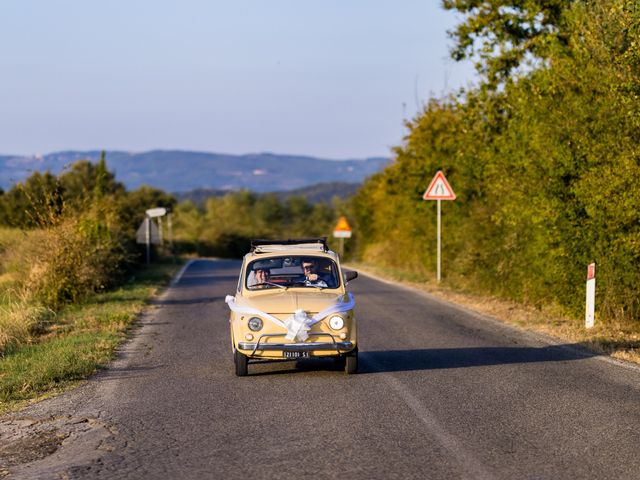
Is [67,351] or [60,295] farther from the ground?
[67,351]

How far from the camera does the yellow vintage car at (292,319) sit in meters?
10.3

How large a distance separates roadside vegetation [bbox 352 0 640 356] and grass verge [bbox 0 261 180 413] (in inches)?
304

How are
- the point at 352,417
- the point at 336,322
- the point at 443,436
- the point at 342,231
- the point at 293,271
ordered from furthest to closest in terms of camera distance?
the point at 342,231 → the point at 293,271 → the point at 336,322 → the point at 352,417 → the point at 443,436

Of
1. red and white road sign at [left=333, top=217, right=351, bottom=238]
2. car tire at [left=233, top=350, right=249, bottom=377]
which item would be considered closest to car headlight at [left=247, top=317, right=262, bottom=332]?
car tire at [left=233, top=350, right=249, bottom=377]

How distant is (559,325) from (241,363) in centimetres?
750

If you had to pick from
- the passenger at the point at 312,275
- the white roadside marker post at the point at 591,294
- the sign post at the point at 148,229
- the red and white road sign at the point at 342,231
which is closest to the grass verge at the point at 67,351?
the passenger at the point at 312,275

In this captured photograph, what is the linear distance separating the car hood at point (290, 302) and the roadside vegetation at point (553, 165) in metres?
5.10

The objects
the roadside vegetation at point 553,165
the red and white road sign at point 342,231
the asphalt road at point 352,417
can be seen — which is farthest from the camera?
the red and white road sign at point 342,231

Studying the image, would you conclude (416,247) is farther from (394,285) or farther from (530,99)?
(530,99)

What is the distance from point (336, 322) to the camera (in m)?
10.4

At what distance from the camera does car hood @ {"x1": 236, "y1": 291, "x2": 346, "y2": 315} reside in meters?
10.5

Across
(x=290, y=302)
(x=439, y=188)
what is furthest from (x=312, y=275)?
(x=439, y=188)

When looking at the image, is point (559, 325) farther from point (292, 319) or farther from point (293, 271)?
point (292, 319)

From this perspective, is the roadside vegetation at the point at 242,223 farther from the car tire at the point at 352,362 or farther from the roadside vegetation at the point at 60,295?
the car tire at the point at 352,362
